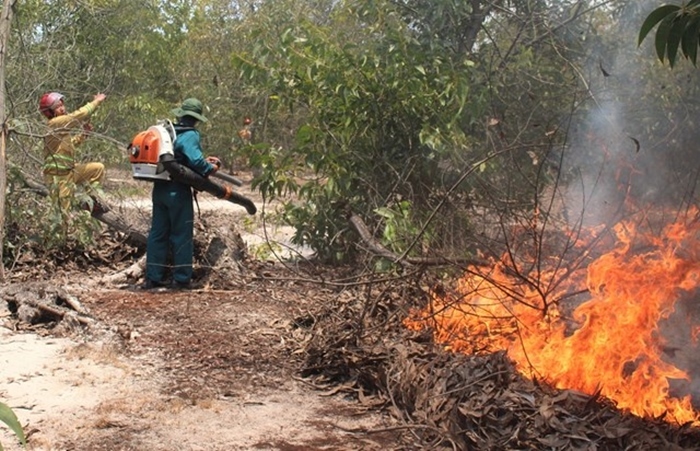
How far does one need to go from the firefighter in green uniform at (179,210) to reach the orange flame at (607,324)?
3242 mm

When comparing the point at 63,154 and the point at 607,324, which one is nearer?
the point at 607,324

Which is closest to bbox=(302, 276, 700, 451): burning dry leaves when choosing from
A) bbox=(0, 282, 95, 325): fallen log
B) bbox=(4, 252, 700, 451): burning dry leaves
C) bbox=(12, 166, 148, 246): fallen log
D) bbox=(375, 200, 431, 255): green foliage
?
bbox=(4, 252, 700, 451): burning dry leaves

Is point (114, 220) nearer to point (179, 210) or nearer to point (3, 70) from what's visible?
point (179, 210)

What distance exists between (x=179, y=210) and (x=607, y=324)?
471 centimetres

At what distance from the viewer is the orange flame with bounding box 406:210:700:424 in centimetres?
445

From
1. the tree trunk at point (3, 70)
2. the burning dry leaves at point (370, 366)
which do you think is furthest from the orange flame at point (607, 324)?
the tree trunk at point (3, 70)

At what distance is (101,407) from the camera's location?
475 centimetres

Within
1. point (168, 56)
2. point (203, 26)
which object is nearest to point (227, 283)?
point (168, 56)

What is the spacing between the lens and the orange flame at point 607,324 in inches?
175

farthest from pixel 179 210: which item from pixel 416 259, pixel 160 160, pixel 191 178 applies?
pixel 416 259

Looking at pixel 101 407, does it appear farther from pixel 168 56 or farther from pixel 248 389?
pixel 168 56

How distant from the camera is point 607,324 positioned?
478 cm

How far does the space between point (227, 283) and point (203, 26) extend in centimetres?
1304

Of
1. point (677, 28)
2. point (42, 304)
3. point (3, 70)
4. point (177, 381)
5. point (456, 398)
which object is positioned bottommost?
point (177, 381)
